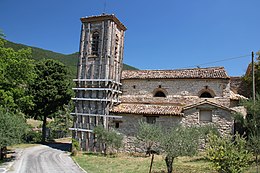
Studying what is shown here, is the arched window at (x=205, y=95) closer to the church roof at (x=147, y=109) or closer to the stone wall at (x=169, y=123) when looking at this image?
the stone wall at (x=169, y=123)

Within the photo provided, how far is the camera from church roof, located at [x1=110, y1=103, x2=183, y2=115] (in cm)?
2114

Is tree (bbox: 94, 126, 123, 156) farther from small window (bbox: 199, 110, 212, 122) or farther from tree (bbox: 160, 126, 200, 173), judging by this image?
tree (bbox: 160, 126, 200, 173)

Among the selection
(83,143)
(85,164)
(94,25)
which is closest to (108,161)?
(85,164)

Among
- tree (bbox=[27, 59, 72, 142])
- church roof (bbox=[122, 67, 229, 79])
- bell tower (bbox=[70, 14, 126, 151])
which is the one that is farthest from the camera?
tree (bbox=[27, 59, 72, 142])

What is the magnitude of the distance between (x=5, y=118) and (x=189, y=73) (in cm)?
1774

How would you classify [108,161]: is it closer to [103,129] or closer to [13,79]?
[103,129]

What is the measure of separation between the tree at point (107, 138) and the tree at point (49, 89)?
1027 cm

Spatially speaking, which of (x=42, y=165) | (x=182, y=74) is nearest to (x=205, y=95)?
(x=182, y=74)

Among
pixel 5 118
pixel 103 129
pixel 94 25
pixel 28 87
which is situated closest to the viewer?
pixel 5 118

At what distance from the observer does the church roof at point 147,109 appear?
21.1 meters

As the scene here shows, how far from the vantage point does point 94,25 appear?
82.8ft

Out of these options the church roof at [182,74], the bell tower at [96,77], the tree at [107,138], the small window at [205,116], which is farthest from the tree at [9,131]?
the small window at [205,116]

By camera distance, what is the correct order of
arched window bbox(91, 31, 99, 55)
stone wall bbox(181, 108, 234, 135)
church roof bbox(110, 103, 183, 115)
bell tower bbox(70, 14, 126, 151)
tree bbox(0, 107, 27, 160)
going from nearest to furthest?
1. tree bbox(0, 107, 27, 160)
2. stone wall bbox(181, 108, 234, 135)
3. church roof bbox(110, 103, 183, 115)
4. bell tower bbox(70, 14, 126, 151)
5. arched window bbox(91, 31, 99, 55)

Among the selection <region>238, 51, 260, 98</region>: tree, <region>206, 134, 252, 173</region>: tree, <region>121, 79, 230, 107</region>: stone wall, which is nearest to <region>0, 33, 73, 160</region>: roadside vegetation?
<region>121, 79, 230, 107</region>: stone wall
